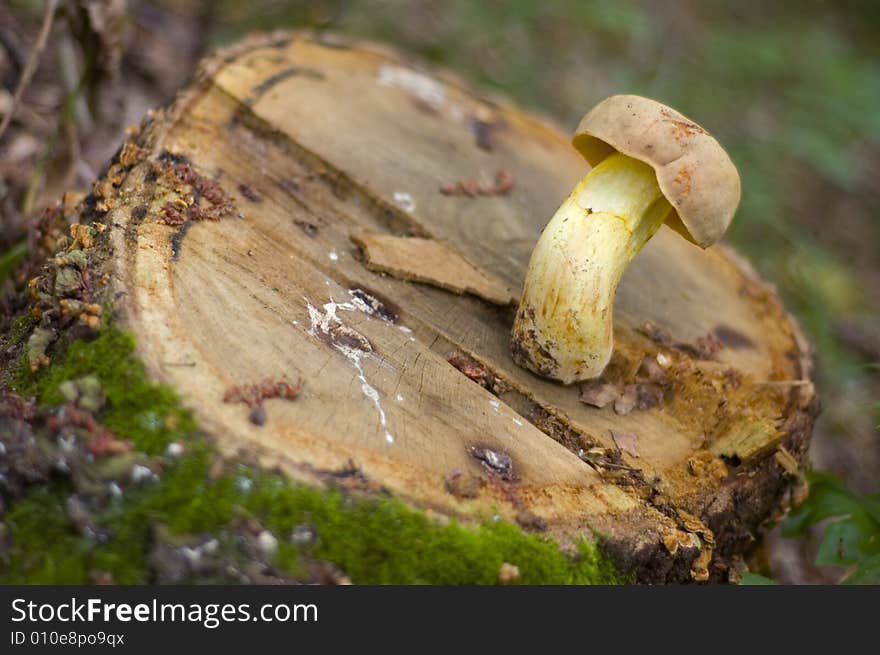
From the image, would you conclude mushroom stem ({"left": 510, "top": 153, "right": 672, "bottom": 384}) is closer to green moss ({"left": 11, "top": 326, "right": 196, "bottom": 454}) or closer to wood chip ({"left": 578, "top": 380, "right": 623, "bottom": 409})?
wood chip ({"left": 578, "top": 380, "right": 623, "bottom": 409})

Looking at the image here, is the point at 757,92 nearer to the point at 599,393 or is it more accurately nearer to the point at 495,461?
the point at 599,393

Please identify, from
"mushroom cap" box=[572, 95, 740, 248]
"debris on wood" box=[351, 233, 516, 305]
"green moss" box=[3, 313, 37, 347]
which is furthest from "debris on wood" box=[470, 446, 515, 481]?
"green moss" box=[3, 313, 37, 347]

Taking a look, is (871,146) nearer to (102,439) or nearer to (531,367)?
(531,367)

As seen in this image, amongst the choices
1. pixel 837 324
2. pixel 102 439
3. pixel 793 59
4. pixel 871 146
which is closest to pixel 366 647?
pixel 102 439

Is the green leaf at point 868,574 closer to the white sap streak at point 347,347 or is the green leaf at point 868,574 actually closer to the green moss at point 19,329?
the white sap streak at point 347,347

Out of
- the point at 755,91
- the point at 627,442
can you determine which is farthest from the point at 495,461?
the point at 755,91

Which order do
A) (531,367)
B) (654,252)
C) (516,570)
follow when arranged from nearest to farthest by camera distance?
(516,570) < (531,367) < (654,252)

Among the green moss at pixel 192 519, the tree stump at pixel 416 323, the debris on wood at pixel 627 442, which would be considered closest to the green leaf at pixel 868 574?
A: the tree stump at pixel 416 323
